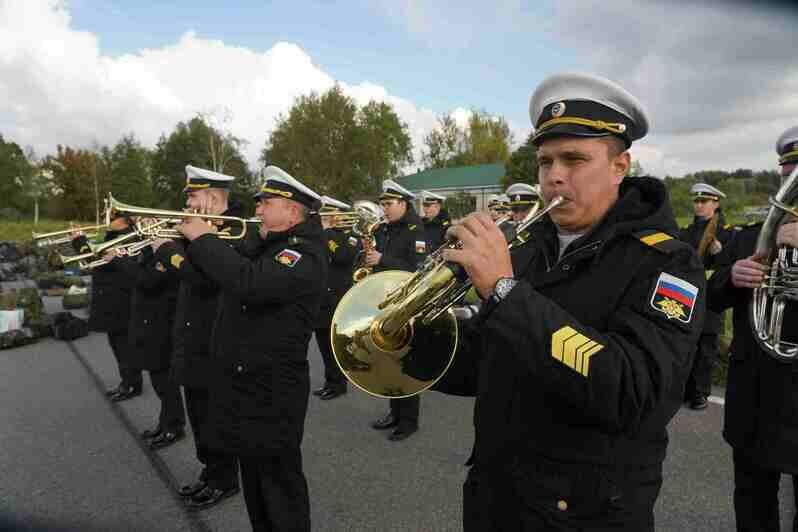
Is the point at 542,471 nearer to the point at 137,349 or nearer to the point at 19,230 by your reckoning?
the point at 137,349

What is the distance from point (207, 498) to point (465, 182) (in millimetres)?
40654

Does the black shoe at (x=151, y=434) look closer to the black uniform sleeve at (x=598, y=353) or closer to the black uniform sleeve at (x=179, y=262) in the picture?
the black uniform sleeve at (x=179, y=262)

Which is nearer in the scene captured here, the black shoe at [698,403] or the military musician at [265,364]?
the military musician at [265,364]

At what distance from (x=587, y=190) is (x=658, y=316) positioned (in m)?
0.40

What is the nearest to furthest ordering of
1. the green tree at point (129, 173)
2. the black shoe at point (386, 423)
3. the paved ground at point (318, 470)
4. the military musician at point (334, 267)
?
the paved ground at point (318, 470), the black shoe at point (386, 423), the military musician at point (334, 267), the green tree at point (129, 173)

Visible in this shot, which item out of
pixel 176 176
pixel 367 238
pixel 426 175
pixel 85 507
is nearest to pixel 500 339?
pixel 85 507

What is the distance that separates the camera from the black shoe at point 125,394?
5.54 metres

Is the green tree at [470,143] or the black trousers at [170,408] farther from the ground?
the green tree at [470,143]

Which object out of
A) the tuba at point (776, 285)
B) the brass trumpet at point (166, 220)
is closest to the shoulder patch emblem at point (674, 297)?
the tuba at point (776, 285)

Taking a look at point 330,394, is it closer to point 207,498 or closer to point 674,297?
point 207,498

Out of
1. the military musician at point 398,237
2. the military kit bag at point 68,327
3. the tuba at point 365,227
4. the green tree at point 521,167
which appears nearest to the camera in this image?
the military musician at point 398,237

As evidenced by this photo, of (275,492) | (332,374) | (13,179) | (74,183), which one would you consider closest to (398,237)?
(332,374)

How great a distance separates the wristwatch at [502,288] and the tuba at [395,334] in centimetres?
39

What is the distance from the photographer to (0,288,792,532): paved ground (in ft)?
10.7
